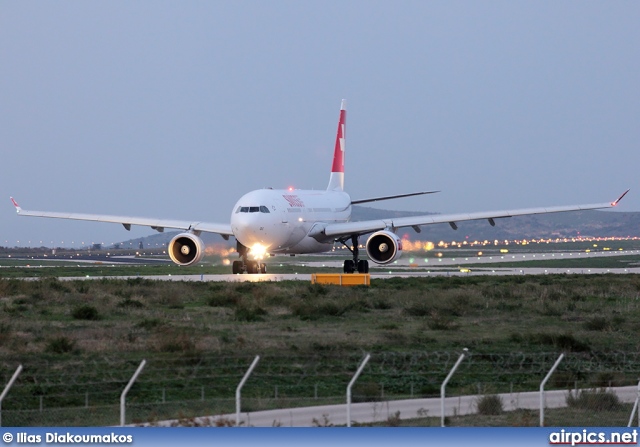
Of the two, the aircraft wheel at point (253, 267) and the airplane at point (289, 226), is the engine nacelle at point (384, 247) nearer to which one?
the airplane at point (289, 226)

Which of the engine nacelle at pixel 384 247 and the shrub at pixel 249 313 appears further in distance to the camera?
the engine nacelle at pixel 384 247

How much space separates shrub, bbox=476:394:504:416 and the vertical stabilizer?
50.3m

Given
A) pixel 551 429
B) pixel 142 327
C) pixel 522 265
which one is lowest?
pixel 551 429

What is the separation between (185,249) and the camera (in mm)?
53281

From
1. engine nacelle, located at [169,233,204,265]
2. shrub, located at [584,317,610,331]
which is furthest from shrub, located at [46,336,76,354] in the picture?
engine nacelle, located at [169,233,204,265]

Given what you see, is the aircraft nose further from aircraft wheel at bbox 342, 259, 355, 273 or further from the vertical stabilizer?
the vertical stabilizer

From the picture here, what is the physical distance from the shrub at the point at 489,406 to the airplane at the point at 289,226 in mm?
32428

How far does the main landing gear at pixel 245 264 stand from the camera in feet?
182

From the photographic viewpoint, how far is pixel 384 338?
→ 1084 inches

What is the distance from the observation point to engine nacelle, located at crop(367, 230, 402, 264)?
172 ft

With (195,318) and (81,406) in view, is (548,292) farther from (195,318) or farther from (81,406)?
(81,406)

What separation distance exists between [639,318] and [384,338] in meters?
10.4

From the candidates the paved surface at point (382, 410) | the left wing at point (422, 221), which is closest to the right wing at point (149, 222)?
the left wing at point (422, 221)

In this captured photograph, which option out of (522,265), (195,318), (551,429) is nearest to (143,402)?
(551,429)
